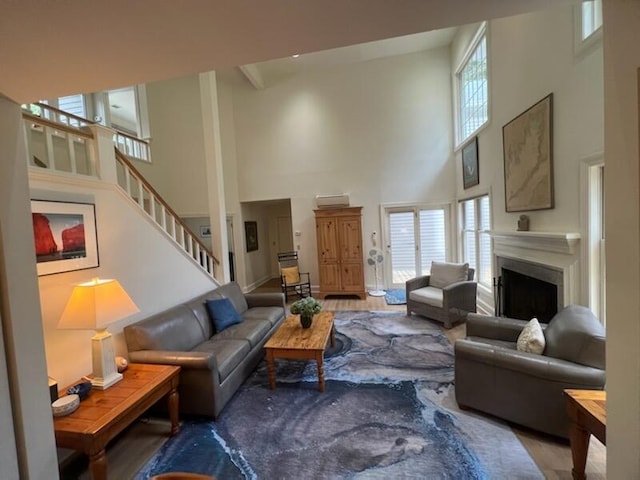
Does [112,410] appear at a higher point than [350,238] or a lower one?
lower

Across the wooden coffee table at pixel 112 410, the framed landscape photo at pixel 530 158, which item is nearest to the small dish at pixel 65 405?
the wooden coffee table at pixel 112 410

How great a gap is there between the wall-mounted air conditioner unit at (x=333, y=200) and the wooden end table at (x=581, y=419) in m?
5.06

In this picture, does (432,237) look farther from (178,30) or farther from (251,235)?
(178,30)

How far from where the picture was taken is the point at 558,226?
2.84 m

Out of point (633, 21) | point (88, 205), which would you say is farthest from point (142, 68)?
point (88, 205)

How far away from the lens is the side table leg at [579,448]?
62.6 inches

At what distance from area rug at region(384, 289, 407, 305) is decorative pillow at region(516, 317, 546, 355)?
314 cm

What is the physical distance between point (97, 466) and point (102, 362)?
66cm

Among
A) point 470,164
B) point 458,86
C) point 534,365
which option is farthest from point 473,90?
point 534,365

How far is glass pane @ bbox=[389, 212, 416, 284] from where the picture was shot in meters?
6.41

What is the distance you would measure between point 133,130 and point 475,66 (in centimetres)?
721

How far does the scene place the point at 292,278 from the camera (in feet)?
21.0

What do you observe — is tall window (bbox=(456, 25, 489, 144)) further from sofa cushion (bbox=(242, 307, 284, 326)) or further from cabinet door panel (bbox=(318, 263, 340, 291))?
sofa cushion (bbox=(242, 307, 284, 326))

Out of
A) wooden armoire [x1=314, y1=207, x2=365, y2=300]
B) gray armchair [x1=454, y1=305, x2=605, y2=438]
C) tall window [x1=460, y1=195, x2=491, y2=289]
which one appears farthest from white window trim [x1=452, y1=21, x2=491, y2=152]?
gray armchair [x1=454, y1=305, x2=605, y2=438]
